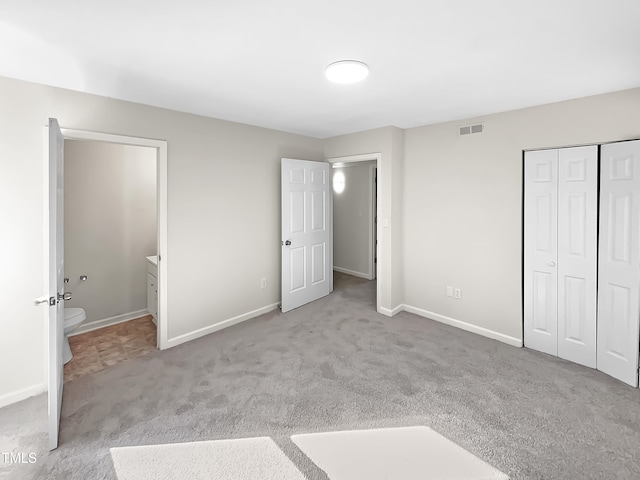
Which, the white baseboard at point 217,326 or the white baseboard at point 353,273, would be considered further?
A: the white baseboard at point 353,273

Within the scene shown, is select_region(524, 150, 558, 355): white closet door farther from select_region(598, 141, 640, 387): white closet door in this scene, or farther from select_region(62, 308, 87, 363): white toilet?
select_region(62, 308, 87, 363): white toilet

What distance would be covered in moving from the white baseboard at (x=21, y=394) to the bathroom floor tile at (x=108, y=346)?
158 millimetres

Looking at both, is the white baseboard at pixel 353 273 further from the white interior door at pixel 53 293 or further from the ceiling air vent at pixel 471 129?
the white interior door at pixel 53 293

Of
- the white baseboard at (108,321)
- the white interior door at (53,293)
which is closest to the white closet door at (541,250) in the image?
the white interior door at (53,293)

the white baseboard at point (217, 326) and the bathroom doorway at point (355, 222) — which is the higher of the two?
the bathroom doorway at point (355, 222)

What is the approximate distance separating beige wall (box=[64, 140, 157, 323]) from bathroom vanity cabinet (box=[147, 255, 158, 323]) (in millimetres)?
307

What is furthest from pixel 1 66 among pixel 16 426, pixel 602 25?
pixel 602 25

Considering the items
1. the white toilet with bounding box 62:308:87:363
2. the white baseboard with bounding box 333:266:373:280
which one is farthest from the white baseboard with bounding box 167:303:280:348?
the white baseboard with bounding box 333:266:373:280

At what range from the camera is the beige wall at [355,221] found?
597 centimetres

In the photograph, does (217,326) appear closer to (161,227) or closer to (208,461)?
(161,227)

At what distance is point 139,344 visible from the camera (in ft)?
10.8

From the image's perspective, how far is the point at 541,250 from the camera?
303 centimetres

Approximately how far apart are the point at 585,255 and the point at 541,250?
1.09ft

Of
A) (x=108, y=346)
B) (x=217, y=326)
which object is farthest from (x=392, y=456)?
(x=108, y=346)
